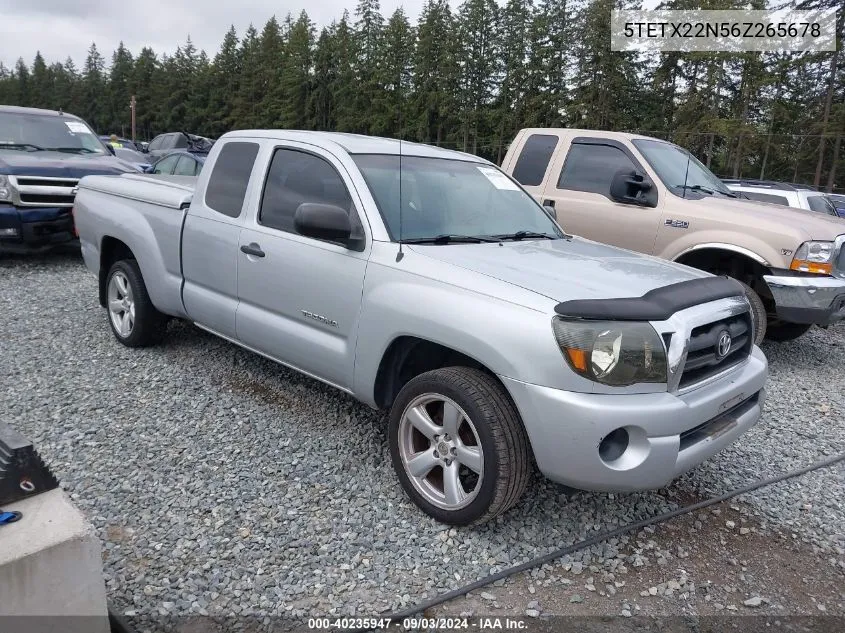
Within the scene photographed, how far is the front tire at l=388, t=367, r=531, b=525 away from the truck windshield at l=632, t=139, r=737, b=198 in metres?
4.16

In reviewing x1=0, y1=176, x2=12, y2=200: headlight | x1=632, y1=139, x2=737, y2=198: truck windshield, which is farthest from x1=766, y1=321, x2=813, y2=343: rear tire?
x1=0, y1=176, x2=12, y2=200: headlight

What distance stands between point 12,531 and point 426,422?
1.67 metres

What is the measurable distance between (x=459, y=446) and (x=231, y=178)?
A: 99.1 inches

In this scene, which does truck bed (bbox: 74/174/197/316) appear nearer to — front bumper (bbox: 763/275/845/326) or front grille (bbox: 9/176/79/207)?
front grille (bbox: 9/176/79/207)

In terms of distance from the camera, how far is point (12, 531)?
207 centimetres

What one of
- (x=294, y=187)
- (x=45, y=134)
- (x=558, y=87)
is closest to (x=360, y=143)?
(x=294, y=187)

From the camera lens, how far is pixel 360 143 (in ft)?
13.5

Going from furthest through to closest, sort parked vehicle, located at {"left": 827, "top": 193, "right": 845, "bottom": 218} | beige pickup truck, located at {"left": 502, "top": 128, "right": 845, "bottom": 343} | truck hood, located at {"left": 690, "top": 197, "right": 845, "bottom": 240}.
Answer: parked vehicle, located at {"left": 827, "top": 193, "right": 845, "bottom": 218}
truck hood, located at {"left": 690, "top": 197, "right": 845, "bottom": 240}
beige pickup truck, located at {"left": 502, "top": 128, "right": 845, "bottom": 343}

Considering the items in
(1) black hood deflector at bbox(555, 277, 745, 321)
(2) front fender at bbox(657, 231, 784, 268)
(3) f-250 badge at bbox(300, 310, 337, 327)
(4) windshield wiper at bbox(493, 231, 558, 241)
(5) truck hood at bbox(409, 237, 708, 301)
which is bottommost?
(3) f-250 badge at bbox(300, 310, 337, 327)

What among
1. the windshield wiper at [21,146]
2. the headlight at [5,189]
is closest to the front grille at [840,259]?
the headlight at [5,189]

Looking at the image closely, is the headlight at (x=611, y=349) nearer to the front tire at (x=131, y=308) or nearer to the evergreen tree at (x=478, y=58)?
the front tire at (x=131, y=308)

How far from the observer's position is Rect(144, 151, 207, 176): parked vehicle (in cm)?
1143

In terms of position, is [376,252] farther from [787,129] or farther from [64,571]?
[787,129]

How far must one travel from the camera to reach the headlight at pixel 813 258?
18.0 feet
